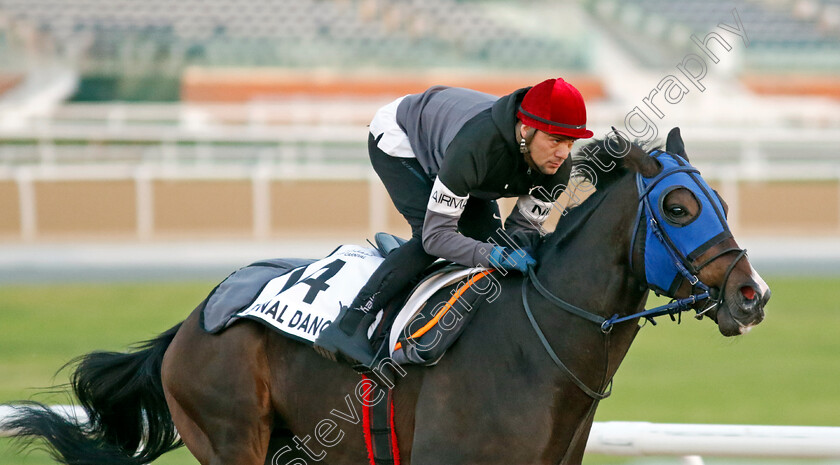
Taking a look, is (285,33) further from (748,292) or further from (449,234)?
(748,292)

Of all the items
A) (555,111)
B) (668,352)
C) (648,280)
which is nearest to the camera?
(648,280)

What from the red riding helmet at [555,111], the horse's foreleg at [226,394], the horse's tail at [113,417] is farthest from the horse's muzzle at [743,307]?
the horse's tail at [113,417]

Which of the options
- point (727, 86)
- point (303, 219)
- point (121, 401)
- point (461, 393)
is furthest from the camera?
point (727, 86)

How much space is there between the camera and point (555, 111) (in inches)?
122

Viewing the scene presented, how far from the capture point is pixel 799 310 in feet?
33.4

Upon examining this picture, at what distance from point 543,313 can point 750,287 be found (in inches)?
26.4

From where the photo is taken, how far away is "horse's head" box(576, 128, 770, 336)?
277cm

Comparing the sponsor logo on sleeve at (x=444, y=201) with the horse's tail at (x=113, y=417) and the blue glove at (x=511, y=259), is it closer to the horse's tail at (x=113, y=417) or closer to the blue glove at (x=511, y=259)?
the blue glove at (x=511, y=259)

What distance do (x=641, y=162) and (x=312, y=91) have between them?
19642 millimetres

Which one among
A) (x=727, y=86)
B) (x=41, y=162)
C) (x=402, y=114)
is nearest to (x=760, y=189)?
(x=727, y=86)

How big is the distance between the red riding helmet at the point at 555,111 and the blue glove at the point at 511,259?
1.35 ft

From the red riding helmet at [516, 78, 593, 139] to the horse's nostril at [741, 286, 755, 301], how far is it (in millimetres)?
657

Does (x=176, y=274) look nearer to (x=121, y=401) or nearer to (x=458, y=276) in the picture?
(x=121, y=401)

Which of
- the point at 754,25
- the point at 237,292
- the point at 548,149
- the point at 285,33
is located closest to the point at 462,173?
the point at 548,149
